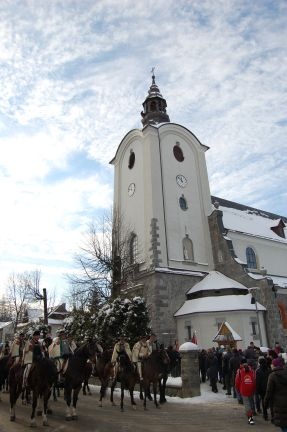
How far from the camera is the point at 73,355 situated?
11.3 meters

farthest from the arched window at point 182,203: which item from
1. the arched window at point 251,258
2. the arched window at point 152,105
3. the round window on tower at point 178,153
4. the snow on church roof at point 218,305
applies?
the arched window at point 152,105

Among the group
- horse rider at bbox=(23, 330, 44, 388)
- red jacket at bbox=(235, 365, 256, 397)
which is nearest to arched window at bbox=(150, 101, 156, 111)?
red jacket at bbox=(235, 365, 256, 397)

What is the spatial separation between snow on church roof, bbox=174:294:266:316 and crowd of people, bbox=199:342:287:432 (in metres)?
7.57

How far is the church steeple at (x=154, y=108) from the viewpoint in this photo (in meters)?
38.2

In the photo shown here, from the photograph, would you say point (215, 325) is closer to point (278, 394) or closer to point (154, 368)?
point (154, 368)

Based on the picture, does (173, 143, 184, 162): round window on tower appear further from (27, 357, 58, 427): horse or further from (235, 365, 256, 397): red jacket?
(27, 357, 58, 427): horse

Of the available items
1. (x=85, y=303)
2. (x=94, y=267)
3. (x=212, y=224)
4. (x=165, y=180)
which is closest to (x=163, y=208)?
(x=165, y=180)

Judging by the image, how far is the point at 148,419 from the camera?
11078 mm

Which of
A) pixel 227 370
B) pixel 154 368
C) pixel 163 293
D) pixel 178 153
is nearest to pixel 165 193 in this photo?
pixel 178 153

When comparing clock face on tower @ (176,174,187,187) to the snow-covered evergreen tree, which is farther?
clock face on tower @ (176,174,187,187)

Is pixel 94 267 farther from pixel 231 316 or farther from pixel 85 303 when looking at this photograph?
pixel 231 316

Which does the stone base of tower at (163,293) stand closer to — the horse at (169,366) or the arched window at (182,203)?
the arched window at (182,203)

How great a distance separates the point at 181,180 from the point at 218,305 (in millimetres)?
11886

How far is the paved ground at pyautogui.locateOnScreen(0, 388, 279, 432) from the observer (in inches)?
378
